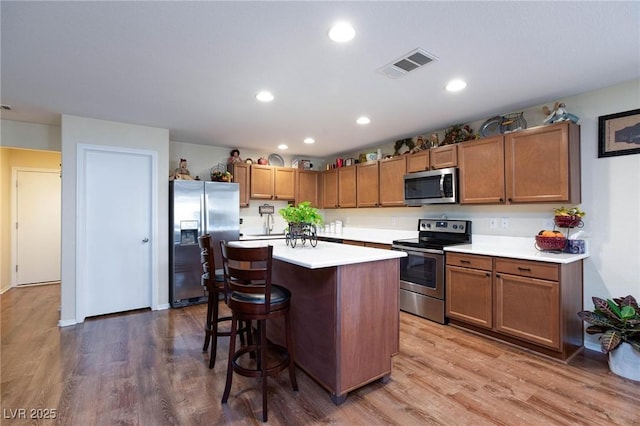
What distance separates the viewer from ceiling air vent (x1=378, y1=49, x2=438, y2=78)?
218 cm

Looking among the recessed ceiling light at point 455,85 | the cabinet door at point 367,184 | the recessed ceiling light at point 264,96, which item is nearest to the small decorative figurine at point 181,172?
the recessed ceiling light at point 264,96

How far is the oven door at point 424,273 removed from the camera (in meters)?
3.48

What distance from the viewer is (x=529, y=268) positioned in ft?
8.99

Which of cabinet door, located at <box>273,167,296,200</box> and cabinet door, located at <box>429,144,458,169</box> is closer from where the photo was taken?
cabinet door, located at <box>429,144,458,169</box>

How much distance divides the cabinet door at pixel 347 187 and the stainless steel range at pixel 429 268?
56.4 inches

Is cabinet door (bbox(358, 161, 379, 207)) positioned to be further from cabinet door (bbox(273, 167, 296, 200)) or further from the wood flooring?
the wood flooring

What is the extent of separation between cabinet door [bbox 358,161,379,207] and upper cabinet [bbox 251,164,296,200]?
1.23 m

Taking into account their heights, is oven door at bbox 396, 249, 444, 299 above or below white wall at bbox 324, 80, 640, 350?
below

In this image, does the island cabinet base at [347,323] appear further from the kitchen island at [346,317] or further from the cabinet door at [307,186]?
the cabinet door at [307,186]

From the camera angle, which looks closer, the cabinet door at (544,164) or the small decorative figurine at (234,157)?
the cabinet door at (544,164)

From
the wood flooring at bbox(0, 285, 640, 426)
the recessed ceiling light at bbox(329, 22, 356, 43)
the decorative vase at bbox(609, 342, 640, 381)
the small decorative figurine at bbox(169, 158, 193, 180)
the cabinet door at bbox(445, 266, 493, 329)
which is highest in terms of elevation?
the recessed ceiling light at bbox(329, 22, 356, 43)

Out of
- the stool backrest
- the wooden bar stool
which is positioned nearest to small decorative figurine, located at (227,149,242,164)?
the wooden bar stool

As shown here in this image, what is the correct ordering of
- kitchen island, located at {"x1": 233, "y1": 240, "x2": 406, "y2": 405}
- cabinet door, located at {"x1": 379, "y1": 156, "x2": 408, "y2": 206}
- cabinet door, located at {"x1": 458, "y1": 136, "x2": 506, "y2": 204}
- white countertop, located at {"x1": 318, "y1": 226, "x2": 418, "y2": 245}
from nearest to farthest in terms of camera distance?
kitchen island, located at {"x1": 233, "y1": 240, "x2": 406, "y2": 405}
cabinet door, located at {"x1": 458, "y1": 136, "x2": 506, "y2": 204}
cabinet door, located at {"x1": 379, "y1": 156, "x2": 408, "y2": 206}
white countertop, located at {"x1": 318, "y1": 226, "x2": 418, "y2": 245}

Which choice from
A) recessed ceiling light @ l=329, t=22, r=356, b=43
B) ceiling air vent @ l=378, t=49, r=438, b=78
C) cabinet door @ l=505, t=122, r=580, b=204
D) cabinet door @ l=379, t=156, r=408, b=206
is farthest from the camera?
cabinet door @ l=379, t=156, r=408, b=206
